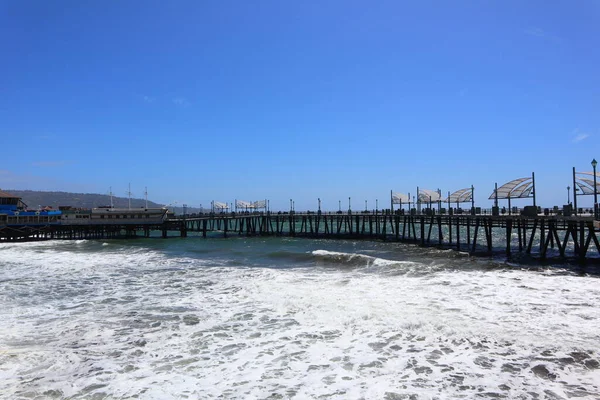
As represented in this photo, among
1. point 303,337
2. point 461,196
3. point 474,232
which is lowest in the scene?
point 303,337

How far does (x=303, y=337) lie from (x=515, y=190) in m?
40.0

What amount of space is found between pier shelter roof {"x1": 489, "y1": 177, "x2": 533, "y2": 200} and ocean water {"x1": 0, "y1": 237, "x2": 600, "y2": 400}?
23.0 m

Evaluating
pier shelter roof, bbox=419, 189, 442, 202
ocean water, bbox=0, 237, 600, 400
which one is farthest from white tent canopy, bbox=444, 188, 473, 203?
ocean water, bbox=0, 237, 600, 400

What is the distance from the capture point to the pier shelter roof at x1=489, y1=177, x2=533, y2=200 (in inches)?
1672

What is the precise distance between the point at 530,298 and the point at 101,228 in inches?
2237

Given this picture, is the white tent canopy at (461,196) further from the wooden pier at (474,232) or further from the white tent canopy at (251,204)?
the white tent canopy at (251,204)

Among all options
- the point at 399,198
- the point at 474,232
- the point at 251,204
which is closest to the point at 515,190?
the point at 474,232

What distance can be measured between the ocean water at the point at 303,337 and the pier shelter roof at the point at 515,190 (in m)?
23.0

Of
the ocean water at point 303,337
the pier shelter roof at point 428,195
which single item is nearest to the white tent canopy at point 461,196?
the pier shelter roof at point 428,195

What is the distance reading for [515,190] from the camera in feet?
142

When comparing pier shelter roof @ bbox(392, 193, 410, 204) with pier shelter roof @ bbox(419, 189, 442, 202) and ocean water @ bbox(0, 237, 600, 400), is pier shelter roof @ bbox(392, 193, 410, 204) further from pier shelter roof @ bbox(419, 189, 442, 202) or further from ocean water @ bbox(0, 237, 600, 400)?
ocean water @ bbox(0, 237, 600, 400)

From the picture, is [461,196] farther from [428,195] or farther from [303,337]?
[303,337]

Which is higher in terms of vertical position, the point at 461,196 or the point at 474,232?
the point at 461,196

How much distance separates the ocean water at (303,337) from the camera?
8227 millimetres
